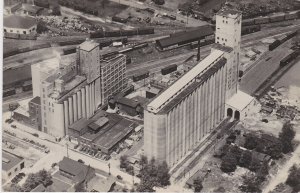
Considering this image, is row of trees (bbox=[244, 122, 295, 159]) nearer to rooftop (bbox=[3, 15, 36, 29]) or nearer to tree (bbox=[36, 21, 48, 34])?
tree (bbox=[36, 21, 48, 34])

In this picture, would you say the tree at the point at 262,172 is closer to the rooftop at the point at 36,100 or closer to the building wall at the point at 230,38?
the building wall at the point at 230,38

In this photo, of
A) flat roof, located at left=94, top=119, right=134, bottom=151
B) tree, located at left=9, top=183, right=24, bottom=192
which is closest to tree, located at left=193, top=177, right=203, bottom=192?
flat roof, located at left=94, top=119, right=134, bottom=151

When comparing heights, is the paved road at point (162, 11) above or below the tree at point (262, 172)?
above

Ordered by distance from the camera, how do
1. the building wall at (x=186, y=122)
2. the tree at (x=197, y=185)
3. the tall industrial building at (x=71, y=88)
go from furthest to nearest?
the tall industrial building at (x=71, y=88) → the building wall at (x=186, y=122) → the tree at (x=197, y=185)

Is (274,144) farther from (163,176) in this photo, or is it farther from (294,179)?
(163,176)

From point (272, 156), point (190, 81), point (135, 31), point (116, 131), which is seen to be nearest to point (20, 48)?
point (135, 31)

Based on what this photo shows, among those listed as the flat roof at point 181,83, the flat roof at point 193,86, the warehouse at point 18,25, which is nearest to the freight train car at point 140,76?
the flat roof at point 181,83

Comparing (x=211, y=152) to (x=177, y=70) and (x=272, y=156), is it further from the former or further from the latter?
(x=177, y=70)
